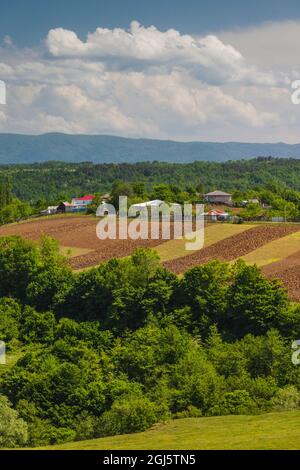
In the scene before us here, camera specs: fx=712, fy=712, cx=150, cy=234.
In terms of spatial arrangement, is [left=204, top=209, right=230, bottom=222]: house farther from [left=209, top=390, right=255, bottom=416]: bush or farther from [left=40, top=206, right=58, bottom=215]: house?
[left=209, top=390, right=255, bottom=416]: bush

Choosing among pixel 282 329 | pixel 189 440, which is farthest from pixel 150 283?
pixel 189 440

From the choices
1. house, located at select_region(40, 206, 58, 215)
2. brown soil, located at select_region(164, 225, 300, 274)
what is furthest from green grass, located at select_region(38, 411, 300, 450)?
house, located at select_region(40, 206, 58, 215)

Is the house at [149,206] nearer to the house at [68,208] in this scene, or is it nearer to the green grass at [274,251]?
the house at [68,208]

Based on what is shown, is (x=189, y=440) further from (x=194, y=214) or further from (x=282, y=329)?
(x=194, y=214)

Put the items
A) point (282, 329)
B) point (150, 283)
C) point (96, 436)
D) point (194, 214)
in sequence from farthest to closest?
1. point (194, 214)
2. point (150, 283)
3. point (282, 329)
4. point (96, 436)

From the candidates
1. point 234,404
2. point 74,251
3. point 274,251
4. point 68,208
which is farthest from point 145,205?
point 234,404

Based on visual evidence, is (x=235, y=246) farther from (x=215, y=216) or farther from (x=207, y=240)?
(x=215, y=216)
